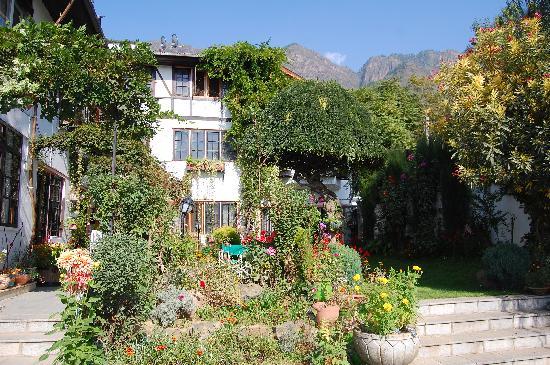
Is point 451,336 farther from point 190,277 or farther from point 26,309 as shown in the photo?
point 26,309

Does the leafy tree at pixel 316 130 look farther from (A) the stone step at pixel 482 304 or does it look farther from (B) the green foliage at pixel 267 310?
(A) the stone step at pixel 482 304

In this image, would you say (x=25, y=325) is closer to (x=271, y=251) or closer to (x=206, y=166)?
(x=271, y=251)

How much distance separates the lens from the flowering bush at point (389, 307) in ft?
→ 19.4

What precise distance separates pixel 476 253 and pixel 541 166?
6758mm

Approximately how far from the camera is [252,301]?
8.02 m

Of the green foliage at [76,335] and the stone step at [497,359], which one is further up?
the green foliage at [76,335]

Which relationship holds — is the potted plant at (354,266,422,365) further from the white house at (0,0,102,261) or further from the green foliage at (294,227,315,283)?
the white house at (0,0,102,261)

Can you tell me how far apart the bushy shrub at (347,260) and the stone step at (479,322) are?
5.21 feet

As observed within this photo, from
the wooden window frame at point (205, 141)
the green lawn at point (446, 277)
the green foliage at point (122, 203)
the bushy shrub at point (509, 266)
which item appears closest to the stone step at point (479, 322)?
the green lawn at point (446, 277)

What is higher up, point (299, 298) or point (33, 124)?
point (33, 124)

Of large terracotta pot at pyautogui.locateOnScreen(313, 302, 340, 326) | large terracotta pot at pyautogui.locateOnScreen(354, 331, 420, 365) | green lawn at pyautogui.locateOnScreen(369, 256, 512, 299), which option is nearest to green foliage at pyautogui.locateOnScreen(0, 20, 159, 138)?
large terracotta pot at pyautogui.locateOnScreen(313, 302, 340, 326)

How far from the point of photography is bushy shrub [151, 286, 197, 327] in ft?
23.6

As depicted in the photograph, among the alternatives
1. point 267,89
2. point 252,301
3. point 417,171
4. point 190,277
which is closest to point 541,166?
point 252,301

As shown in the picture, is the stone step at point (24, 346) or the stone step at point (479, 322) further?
the stone step at point (479, 322)
